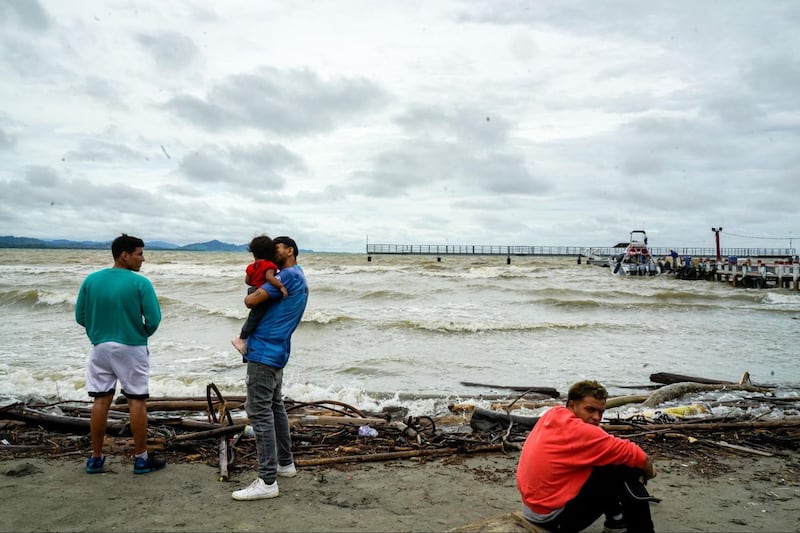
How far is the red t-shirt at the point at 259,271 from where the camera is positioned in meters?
4.18

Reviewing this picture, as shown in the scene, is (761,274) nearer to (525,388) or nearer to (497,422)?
(525,388)

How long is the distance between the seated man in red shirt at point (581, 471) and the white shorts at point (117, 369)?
9.61 ft

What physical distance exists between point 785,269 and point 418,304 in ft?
75.4

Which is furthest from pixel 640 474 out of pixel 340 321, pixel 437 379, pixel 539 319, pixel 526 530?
pixel 539 319

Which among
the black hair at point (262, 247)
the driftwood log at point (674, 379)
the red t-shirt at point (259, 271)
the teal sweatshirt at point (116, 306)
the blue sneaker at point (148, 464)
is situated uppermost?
the black hair at point (262, 247)

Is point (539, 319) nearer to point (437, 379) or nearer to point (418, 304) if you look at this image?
point (418, 304)

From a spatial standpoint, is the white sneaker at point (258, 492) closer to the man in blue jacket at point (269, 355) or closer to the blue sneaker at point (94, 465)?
the man in blue jacket at point (269, 355)

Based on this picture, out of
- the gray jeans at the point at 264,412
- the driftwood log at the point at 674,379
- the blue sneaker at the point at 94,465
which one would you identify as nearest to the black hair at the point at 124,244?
the gray jeans at the point at 264,412

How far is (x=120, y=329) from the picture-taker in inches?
173

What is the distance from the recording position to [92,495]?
4.16 metres

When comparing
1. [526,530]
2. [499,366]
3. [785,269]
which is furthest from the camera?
[785,269]

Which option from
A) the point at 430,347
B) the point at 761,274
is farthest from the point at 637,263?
the point at 430,347

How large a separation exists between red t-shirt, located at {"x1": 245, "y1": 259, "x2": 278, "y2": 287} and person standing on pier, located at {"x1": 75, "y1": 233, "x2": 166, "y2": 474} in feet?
2.82

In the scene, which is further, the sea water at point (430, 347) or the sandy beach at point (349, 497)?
the sea water at point (430, 347)
